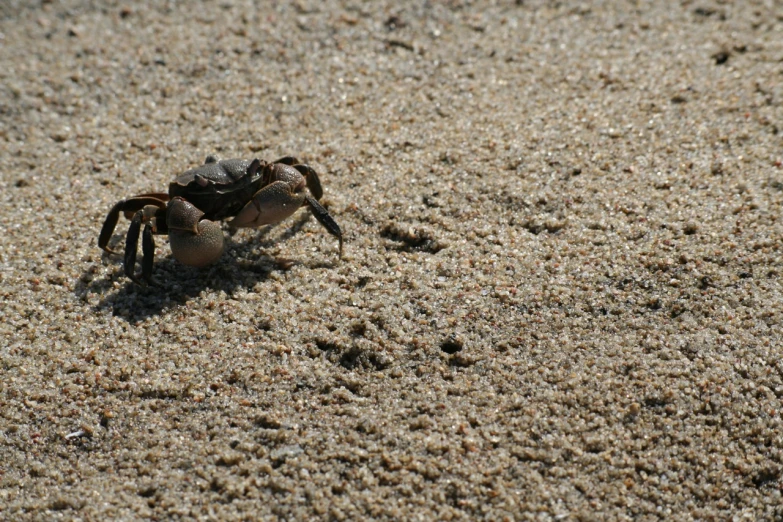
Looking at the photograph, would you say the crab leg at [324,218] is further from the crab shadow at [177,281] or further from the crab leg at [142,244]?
the crab leg at [142,244]

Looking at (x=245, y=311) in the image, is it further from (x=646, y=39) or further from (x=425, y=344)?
(x=646, y=39)

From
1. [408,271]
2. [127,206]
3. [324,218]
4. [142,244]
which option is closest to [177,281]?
[142,244]

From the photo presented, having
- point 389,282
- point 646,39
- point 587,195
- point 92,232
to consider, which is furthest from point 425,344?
point 646,39

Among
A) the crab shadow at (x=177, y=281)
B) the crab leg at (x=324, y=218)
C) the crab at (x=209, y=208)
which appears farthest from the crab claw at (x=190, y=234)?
the crab leg at (x=324, y=218)

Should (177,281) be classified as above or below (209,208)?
below

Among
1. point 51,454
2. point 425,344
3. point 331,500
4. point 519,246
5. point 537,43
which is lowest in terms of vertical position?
point 51,454

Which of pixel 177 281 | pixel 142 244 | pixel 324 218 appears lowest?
pixel 177 281

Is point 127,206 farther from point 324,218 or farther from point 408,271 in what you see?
point 408,271
